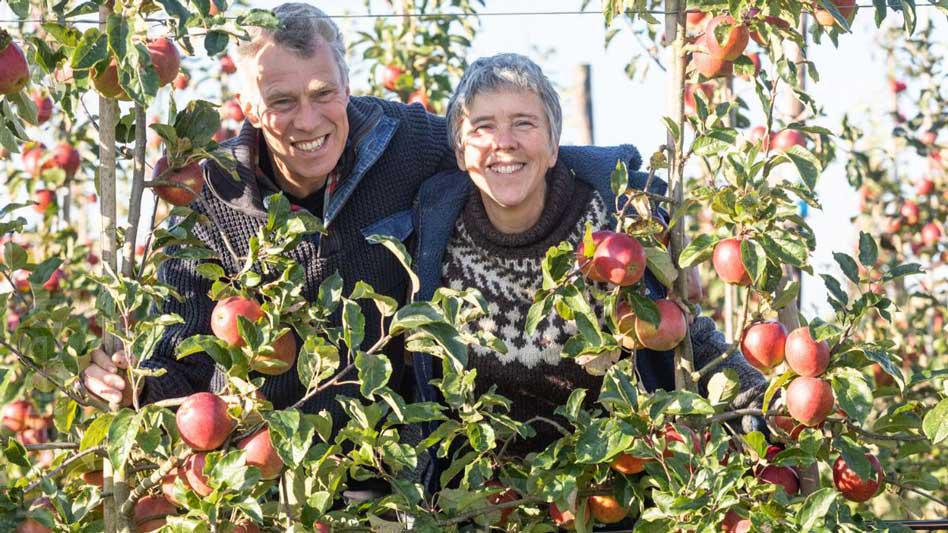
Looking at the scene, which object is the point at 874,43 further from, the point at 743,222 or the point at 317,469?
the point at 317,469

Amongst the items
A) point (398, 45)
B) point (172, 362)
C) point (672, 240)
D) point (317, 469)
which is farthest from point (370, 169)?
point (398, 45)

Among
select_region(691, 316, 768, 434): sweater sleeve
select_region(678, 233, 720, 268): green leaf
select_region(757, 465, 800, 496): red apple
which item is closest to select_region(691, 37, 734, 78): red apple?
select_region(678, 233, 720, 268): green leaf

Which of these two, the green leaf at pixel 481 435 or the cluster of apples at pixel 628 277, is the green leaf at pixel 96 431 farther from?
the cluster of apples at pixel 628 277

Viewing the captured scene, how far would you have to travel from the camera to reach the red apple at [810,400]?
1.95m

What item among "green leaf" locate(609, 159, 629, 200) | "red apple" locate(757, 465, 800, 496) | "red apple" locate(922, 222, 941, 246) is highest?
"green leaf" locate(609, 159, 629, 200)

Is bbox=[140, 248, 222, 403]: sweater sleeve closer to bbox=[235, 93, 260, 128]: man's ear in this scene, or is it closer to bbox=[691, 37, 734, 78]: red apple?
bbox=[235, 93, 260, 128]: man's ear

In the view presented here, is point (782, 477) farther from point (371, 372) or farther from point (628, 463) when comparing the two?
point (371, 372)

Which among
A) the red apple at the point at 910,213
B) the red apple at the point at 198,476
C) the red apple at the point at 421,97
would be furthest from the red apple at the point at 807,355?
the red apple at the point at 910,213

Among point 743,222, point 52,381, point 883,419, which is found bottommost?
point 883,419

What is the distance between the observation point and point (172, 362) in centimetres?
258

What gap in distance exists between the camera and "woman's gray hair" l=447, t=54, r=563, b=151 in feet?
8.03

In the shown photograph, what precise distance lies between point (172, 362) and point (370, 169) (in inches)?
22.7

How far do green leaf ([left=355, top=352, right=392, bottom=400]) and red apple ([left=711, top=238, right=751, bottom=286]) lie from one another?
570 mm

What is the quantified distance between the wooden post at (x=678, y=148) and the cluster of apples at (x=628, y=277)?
0.19ft
